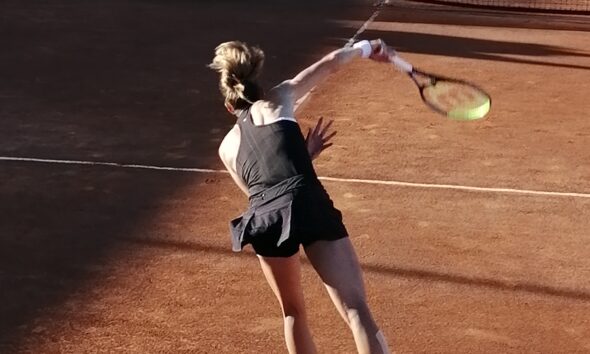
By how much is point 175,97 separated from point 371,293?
17.0ft

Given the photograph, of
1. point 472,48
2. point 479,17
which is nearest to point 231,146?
point 472,48

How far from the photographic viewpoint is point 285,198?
4.49 meters

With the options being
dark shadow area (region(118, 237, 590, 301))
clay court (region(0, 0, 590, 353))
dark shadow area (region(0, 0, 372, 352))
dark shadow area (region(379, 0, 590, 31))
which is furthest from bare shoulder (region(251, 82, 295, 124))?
dark shadow area (region(379, 0, 590, 31))

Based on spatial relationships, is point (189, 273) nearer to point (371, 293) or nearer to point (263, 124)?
point (371, 293)

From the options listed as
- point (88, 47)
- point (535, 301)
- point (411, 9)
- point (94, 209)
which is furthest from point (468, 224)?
point (411, 9)

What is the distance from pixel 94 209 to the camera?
25.4ft

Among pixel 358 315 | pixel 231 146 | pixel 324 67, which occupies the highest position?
pixel 324 67

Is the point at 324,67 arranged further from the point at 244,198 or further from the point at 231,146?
the point at 244,198

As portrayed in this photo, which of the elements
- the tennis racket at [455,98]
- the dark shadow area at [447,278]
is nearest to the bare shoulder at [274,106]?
the tennis racket at [455,98]

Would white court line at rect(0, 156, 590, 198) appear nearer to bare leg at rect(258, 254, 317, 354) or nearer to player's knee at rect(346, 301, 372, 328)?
bare leg at rect(258, 254, 317, 354)

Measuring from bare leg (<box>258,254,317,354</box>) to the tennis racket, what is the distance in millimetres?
1408

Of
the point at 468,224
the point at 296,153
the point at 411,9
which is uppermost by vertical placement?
the point at 296,153

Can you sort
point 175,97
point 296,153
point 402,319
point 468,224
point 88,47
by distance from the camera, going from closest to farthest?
point 296,153, point 402,319, point 468,224, point 175,97, point 88,47

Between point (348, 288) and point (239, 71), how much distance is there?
1.03 metres
